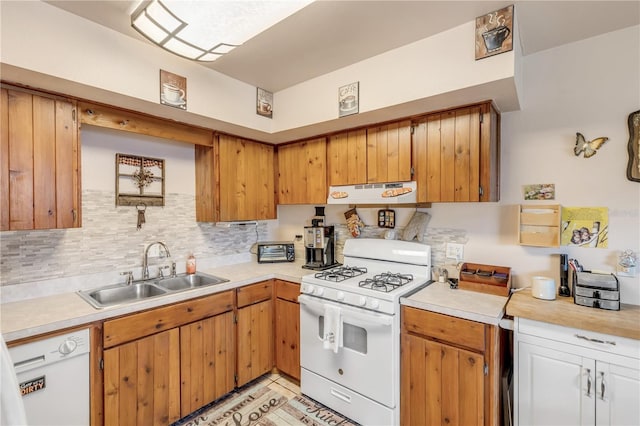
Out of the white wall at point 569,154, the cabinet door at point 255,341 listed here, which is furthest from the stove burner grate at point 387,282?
the cabinet door at point 255,341

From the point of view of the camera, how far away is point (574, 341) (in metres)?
1.50

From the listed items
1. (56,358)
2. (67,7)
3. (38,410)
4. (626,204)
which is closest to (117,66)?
(67,7)

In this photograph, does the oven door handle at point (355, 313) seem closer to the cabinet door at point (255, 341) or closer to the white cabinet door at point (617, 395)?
the cabinet door at point (255, 341)

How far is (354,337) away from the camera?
2076 millimetres

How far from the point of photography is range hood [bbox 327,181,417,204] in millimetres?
2191

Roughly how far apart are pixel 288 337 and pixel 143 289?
1191 mm

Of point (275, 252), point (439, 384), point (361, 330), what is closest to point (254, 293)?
point (275, 252)

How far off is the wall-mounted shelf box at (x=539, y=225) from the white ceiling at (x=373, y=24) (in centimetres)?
104

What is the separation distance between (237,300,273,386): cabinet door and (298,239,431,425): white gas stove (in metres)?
0.37

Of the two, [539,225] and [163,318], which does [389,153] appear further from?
[163,318]

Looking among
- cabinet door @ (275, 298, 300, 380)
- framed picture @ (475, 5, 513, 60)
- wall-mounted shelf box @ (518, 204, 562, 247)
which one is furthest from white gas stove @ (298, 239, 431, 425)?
framed picture @ (475, 5, 513, 60)

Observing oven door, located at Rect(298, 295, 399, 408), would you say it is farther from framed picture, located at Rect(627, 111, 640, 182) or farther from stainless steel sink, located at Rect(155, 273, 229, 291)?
framed picture, located at Rect(627, 111, 640, 182)

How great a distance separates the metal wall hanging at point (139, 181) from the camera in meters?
2.27

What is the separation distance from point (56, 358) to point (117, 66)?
5.26 feet
